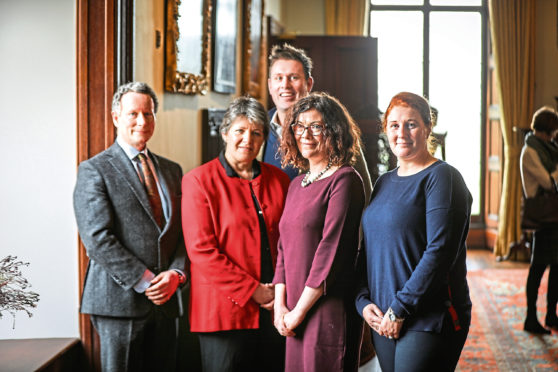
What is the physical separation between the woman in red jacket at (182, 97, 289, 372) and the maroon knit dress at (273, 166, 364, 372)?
0.55 feet

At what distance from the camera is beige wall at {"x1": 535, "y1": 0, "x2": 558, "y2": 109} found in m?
8.29

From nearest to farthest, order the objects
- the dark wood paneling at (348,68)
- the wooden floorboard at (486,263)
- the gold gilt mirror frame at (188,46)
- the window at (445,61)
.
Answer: the gold gilt mirror frame at (188,46), the dark wood paneling at (348,68), the wooden floorboard at (486,263), the window at (445,61)

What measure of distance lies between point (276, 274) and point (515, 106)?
6.66m

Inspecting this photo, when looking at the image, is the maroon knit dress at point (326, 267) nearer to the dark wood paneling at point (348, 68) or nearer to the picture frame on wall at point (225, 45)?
the picture frame on wall at point (225, 45)

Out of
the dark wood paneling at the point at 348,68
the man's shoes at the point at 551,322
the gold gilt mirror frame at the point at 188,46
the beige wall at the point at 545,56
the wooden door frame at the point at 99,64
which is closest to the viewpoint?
the wooden door frame at the point at 99,64

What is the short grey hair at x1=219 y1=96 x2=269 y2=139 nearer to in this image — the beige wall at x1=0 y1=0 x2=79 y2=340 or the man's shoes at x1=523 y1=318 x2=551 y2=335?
the beige wall at x1=0 y1=0 x2=79 y2=340

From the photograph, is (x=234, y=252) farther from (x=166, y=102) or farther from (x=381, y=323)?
(x=166, y=102)

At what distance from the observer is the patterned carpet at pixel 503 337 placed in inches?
→ 167

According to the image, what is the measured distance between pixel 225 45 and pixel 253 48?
98 centimetres

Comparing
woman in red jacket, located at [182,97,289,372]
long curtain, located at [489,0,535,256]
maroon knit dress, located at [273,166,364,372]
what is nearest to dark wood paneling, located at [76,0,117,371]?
woman in red jacket, located at [182,97,289,372]

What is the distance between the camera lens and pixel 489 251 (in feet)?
28.2

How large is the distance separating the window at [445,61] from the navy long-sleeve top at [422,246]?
6.97 m

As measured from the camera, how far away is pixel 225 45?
468 cm

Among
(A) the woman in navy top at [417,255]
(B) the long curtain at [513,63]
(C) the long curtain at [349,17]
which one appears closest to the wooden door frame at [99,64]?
(A) the woman in navy top at [417,255]
